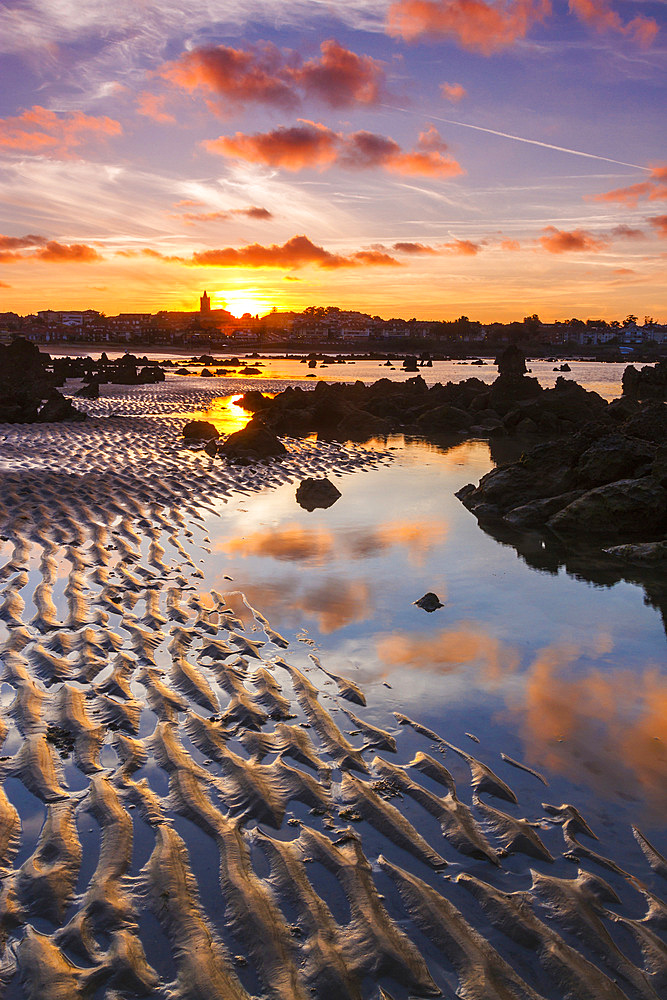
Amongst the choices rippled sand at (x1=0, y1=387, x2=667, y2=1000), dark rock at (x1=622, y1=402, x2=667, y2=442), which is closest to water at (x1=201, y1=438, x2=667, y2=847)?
rippled sand at (x1=0, y1=387, x2=667, y2=1000)

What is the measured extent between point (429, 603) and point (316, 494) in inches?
250

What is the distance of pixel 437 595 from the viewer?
814 cm

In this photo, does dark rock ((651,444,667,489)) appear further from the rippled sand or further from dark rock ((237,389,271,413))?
dark rock ((237,389,271,413))

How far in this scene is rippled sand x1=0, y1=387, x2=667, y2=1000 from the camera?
3.00 meters

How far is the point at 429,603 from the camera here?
774 cm

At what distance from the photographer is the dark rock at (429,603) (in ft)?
25.3

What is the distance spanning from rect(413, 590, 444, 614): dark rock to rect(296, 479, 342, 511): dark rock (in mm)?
5472

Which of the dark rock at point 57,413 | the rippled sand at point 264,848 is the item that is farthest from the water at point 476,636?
the dark rock at point 57,413

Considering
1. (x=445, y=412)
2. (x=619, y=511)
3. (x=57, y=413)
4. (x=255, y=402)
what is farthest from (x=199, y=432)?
(x=255, y=402)

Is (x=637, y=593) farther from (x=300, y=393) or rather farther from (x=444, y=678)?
(x=300, y=393)

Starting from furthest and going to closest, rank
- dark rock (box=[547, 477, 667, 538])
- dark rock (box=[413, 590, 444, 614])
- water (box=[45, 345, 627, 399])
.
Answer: water (box=[45, 345, 627, 399])
dark rock (box=[547, 477, 667, 538])
dark rock (box=[413, 590, 444, 614])

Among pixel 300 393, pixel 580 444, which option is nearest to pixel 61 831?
pixel 580 444

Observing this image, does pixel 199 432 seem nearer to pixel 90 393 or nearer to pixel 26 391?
pixel 26 391

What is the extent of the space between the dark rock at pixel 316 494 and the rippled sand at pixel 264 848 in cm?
642
